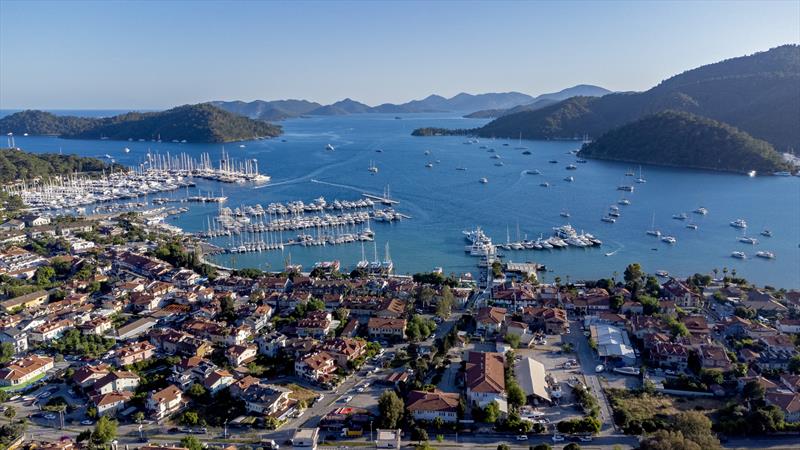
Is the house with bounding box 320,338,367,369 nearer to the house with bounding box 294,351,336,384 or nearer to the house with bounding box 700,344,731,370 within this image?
the house with bounding box 294,351,336,384

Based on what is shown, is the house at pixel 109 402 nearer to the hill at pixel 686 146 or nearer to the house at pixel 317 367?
the house at pixel 317 367

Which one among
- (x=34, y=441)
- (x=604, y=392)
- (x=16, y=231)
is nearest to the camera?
(x=34, y=441)

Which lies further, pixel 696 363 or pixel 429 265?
pixel 429 265

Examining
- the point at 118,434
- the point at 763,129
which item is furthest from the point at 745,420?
the point at 763,129

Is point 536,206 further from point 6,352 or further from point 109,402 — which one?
point 6,352

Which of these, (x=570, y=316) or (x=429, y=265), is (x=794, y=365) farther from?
(x=429, y=265)

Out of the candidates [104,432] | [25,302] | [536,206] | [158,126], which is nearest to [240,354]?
[104,432]

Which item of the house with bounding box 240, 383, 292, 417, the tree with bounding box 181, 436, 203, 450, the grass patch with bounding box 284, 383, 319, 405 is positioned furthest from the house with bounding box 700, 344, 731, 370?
the tree with bounding box 181, 436, 203, 450

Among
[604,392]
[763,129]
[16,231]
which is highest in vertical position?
[763,129]
